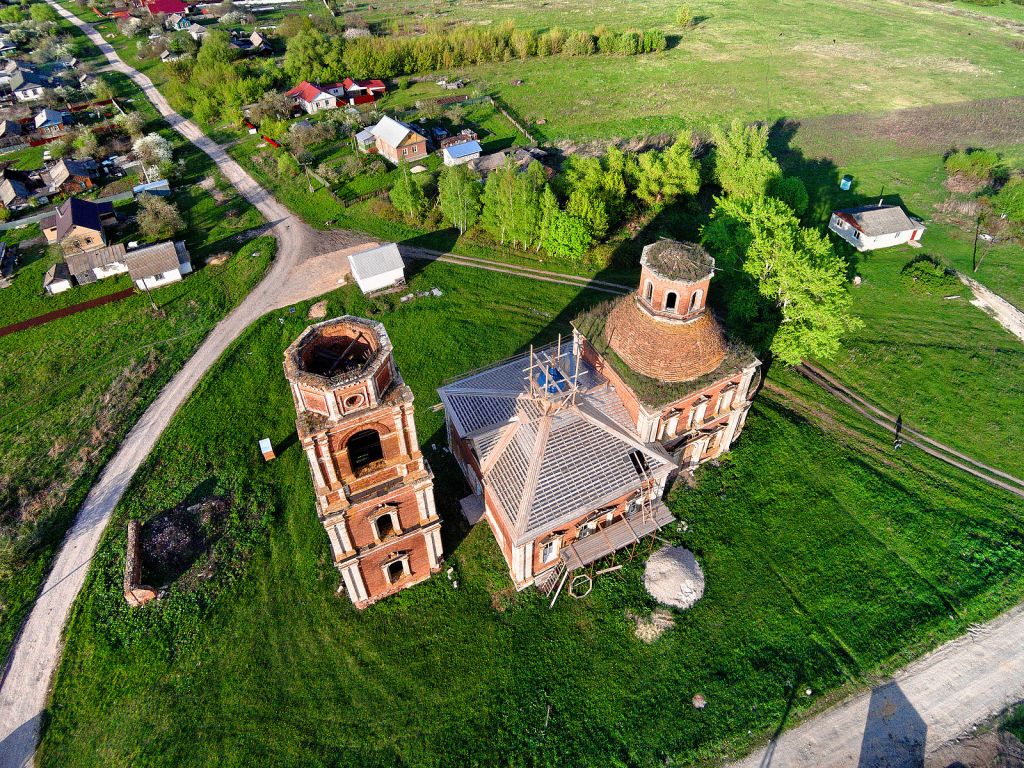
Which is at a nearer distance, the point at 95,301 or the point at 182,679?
the point at 182,679

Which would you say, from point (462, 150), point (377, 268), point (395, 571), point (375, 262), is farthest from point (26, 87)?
point (395, 571)

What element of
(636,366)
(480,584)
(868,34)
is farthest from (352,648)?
(868,34)

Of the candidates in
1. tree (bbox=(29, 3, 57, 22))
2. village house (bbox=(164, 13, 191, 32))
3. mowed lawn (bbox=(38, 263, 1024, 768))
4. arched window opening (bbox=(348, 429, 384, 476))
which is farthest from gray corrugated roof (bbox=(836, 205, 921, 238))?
tree (bbox=(29, 3, 57, 22))

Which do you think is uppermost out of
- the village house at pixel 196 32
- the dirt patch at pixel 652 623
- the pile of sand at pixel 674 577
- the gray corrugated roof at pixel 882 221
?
the village house at pixel 196 32

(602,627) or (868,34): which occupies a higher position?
(868,34)

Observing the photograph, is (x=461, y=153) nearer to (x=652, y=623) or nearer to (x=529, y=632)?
(x=529, y=632)

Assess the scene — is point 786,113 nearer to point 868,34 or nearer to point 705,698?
point 868,34

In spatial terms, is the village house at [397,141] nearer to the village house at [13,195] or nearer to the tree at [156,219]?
the tree at [156,219]

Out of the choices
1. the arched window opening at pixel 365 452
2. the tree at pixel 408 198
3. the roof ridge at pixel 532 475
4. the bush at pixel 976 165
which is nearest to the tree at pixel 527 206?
the tree at pixel 408 198
